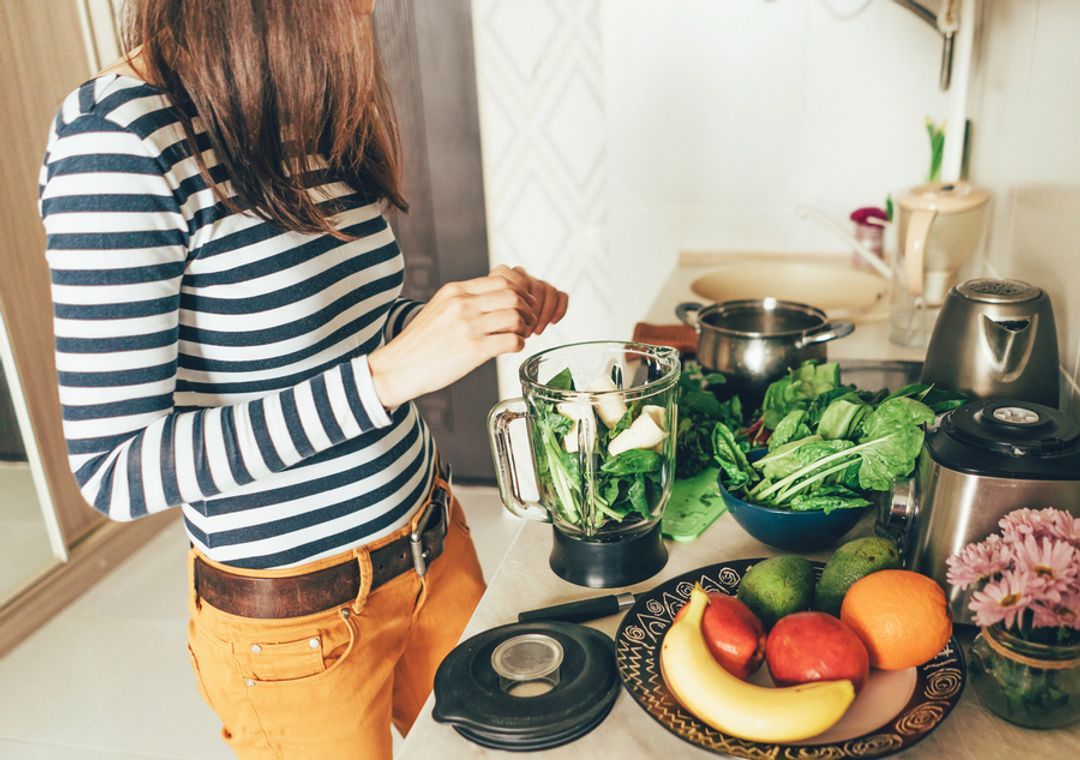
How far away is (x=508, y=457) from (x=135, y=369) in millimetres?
352

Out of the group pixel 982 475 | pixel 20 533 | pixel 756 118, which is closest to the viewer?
pixel 982 475

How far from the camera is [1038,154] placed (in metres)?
1.18

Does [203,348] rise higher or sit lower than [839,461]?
higher

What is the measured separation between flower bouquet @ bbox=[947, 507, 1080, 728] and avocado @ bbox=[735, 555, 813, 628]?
135mm

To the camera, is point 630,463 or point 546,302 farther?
point 546,302

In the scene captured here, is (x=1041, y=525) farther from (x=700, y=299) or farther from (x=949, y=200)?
(x=700, y=299)

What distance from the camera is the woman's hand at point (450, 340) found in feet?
2.68

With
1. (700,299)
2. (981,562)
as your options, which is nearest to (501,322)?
(981,562)

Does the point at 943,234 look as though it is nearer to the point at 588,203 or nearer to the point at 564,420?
the point at 564,420

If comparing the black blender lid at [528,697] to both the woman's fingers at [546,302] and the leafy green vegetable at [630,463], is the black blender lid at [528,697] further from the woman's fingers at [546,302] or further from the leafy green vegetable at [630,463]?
the woman's fingers at [546,302]

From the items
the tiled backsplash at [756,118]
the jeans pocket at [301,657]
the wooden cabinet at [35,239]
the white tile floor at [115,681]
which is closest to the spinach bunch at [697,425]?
the jeans pocket at [301,657]

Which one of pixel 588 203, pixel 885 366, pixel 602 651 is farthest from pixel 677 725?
pixel 588 203

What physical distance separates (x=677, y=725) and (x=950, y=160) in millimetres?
1321

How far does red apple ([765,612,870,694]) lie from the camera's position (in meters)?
0.66
